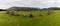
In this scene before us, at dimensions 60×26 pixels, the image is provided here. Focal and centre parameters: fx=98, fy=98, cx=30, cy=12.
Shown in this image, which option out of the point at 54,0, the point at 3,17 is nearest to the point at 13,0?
the point at 3,17

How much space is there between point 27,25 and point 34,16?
83mm

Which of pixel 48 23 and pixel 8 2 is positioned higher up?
pixel 8 2

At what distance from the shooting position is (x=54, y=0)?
0.74 metres

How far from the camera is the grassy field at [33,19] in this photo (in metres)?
0.65

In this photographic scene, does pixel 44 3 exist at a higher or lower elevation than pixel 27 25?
higher

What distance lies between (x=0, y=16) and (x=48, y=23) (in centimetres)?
34

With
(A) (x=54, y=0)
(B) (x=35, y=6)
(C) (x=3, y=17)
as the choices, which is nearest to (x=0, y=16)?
(C) (x=3, y=17)

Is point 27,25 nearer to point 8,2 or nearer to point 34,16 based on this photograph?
point 34,16

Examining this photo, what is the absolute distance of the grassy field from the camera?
0.65 m

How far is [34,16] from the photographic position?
0.68 metres

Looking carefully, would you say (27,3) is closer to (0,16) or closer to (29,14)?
(29,14)

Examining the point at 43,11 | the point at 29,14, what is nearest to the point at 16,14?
the point at 29,14

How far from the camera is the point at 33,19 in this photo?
0.66 metres

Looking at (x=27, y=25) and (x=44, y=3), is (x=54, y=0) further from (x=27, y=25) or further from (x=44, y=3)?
(x=27, y=25)
